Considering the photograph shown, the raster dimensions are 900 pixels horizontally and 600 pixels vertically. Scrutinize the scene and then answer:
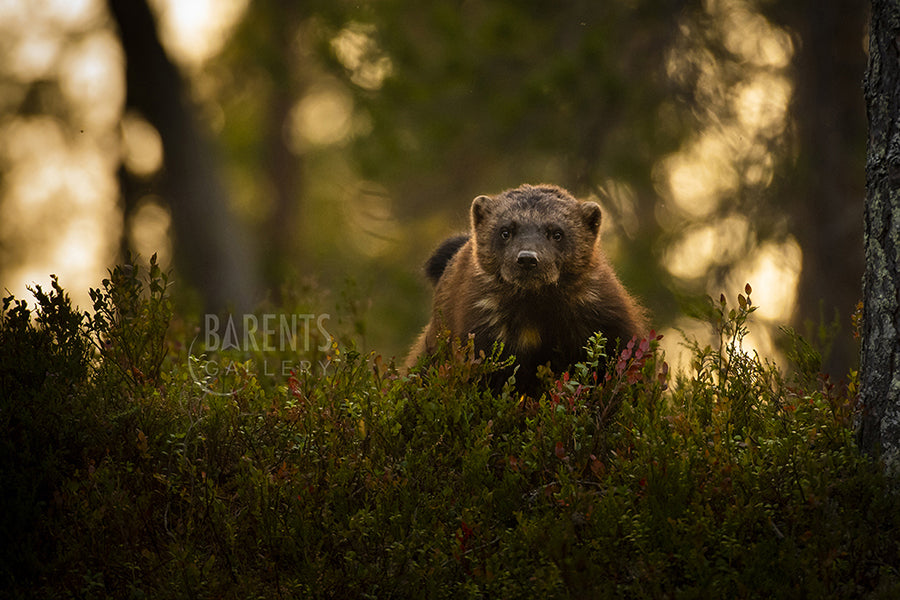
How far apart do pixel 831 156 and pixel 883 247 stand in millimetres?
5790

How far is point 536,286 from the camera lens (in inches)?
213

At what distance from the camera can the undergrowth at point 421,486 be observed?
320 cm

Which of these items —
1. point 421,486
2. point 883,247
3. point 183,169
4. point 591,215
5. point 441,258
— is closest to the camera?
point 883,247

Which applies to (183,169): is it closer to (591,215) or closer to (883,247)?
(591,215)

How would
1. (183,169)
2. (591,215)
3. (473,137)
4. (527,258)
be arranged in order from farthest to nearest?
(183,169), (473,137), (591,215), (527,258)

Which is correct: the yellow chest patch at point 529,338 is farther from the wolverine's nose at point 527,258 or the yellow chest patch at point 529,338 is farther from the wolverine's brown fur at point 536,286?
the wolverine's nose at point 527,258

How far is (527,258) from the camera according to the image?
17.4 ft

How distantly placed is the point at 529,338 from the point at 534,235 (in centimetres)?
70

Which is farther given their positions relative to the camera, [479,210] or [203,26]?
[203,26]

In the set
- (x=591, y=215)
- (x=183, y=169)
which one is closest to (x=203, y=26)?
(x=183, y=169)

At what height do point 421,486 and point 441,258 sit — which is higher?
point 441,258

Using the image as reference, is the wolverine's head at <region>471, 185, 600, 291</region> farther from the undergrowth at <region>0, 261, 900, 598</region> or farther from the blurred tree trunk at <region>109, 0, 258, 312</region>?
the blurred tree trunk at <region>109, 0, 258, 312</region>

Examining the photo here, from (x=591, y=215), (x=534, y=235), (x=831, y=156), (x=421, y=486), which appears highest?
(x=831, y=156)

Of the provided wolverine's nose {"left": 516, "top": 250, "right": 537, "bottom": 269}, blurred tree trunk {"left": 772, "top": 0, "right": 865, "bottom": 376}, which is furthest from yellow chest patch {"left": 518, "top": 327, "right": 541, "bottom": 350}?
blurred tree trunk {"left": 772, "top": 0, "right": 865, "bottom": 376}
